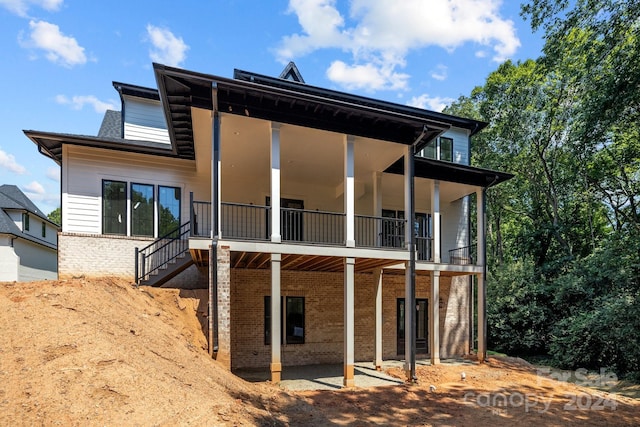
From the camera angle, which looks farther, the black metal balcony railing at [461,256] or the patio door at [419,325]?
the black metal balcony railing at [461,256]

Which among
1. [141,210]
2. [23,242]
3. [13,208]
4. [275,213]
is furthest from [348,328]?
[13,208]

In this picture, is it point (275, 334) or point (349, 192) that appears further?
point (349, 192)

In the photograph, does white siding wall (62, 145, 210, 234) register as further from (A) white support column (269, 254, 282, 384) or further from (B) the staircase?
(A) white support column (269, 254, 282, 384)

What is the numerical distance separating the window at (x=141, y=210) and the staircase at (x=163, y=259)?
0.66 metres

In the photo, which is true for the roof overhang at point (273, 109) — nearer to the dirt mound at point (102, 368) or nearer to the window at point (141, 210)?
the window at point (141, 210)

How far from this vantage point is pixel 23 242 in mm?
19922

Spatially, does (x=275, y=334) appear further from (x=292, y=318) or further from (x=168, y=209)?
(x=168, y=209)

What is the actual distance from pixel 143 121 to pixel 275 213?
7888 millimetres

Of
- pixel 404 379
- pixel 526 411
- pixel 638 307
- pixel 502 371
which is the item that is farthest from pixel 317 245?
pixel 638 307

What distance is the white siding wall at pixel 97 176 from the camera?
11.0m

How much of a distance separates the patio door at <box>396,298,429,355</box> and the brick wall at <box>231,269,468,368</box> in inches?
10.8

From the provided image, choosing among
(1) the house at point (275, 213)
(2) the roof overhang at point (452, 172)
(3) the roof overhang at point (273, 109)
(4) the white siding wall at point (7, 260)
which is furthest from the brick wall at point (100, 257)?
(4) the white siding wall at point (7, 260)

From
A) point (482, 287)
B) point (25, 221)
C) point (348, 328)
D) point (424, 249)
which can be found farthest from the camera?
point (25, 221)

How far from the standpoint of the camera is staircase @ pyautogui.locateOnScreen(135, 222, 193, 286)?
10484 millimetres
